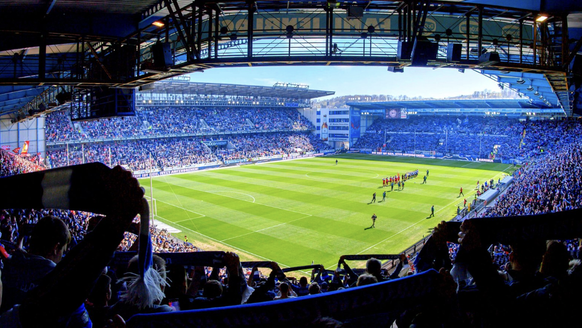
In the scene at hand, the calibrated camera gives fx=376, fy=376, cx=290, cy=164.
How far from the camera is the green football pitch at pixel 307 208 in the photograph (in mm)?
21641

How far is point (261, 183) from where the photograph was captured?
41.6m

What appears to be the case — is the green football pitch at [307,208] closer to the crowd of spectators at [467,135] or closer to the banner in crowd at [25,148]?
the crowd of spectators at [467,135]

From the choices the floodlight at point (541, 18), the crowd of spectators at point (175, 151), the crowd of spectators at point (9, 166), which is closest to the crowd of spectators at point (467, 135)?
the crowd of spectators at point (175, 151)

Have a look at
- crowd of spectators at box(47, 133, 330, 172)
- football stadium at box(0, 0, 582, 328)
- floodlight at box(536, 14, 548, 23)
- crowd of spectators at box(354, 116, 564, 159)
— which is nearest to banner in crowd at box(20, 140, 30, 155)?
football stadium at box(0, 0, 582, 328)

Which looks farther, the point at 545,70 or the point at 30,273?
the point at 545,70

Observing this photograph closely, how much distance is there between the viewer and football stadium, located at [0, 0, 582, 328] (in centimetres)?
204

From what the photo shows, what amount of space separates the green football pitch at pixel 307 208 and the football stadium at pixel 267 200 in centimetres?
22

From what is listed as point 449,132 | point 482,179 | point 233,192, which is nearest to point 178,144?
point 233,192

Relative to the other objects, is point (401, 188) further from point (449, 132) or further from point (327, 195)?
point (449, 132)

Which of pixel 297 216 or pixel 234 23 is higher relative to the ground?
pixel 234 23

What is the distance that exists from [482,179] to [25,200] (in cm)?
4642

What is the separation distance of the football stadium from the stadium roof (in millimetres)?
1888

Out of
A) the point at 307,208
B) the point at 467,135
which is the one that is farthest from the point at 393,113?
the point at 307,208

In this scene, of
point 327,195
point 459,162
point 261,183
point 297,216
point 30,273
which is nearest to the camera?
point 30,273
